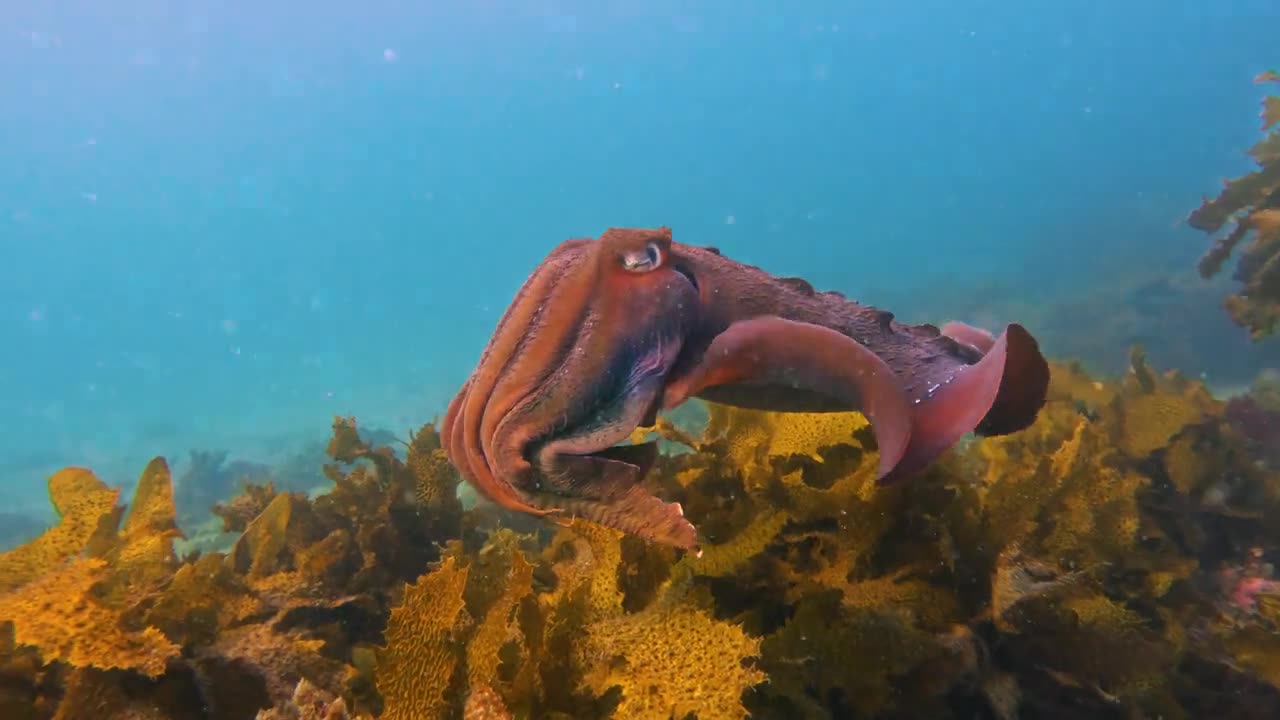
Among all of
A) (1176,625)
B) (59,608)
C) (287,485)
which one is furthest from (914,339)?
(287,485)

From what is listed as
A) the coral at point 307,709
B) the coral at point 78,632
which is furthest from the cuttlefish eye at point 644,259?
the coral at point 78,632

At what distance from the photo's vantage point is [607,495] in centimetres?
146

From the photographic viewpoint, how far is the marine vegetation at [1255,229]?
4.38 m

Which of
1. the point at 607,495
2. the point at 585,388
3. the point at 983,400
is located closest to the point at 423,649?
the point at 607,495

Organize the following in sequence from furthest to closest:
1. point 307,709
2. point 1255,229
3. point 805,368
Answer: point 1255,229 < point 805,368 < point 307,709

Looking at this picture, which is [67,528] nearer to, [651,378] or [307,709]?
[307,709]

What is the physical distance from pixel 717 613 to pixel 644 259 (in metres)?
1.10

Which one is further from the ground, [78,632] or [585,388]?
[585,388]

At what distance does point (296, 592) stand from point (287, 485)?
15.4 metres

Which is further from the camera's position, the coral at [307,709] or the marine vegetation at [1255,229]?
the marine vegetation at [1255,229]

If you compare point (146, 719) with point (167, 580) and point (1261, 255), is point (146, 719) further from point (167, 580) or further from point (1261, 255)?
point (1261, 255)

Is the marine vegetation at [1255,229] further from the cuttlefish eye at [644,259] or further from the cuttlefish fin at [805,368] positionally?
the cuttlefish eye at [644,259]

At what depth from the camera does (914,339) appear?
1880 mm

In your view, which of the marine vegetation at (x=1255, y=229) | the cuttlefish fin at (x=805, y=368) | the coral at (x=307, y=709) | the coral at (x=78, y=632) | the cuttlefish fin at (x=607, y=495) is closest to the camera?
the coral at (x=307, y=709)
